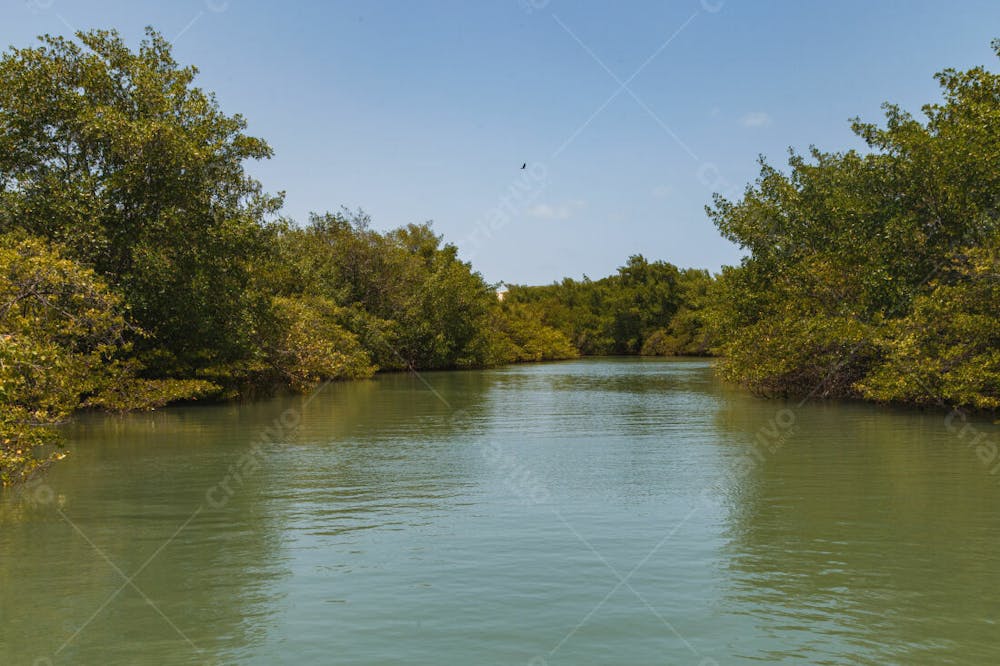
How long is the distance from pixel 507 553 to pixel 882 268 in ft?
73.5

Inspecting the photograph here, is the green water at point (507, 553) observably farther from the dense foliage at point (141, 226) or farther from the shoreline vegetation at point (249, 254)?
the dense foliage at point (141, 226)

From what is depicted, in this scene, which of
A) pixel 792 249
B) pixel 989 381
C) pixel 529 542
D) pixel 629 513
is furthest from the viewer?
pixel 792 249

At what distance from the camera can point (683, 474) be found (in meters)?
16.3

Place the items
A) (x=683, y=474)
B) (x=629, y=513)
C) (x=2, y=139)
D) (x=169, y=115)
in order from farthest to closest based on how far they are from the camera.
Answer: (x=169, y=115) → (x=2, y=139) → (x=683, y=474) → (x=629, y=513)

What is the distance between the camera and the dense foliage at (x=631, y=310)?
4451 inches

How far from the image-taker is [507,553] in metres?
10.2

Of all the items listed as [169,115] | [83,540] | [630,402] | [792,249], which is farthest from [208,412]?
[792,249]

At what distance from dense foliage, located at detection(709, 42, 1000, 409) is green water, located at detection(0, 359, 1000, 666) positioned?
438cm

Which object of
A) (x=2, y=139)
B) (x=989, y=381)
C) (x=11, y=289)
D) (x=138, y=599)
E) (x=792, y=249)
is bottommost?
(x=138, y=599)

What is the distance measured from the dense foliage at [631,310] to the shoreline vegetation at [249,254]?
74.6 metres

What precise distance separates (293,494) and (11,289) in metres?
8.36

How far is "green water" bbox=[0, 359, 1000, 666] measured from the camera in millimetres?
7293

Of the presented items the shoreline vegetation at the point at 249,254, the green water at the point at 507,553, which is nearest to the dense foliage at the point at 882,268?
the shoreline vegetation at the point at 249,254

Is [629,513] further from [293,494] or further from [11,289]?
[11,289]
